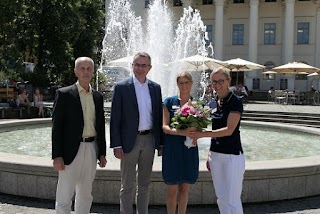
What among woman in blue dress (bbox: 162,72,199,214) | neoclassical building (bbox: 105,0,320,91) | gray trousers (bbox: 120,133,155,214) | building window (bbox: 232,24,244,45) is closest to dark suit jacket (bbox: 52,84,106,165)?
gray trousers (bbox: 120,133,155,214)

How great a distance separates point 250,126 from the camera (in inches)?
564

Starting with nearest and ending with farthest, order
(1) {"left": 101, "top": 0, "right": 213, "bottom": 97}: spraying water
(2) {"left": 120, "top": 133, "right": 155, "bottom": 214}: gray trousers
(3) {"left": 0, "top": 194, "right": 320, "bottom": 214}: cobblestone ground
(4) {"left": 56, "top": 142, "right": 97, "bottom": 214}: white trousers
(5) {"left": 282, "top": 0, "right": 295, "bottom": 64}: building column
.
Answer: (4) {"left": 56, "top": 142, "right": 97, "bottom": 214}: white trousers, (2) {"left": 120, "top": 133, "right": 155, "bottom": 214}: gray trousers, (3) {"left": 0, "top": 194, "right": 320, "bottom": 214}: cobblestone ground, (1) {"left": 101, "top": 0, "right": 213, "bottom": 97}: spraying water, (5) {"left": 282, "top": 0, "right": 295, "bottom": 64}: building column

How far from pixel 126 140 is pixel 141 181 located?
544mm

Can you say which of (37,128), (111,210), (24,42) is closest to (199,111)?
(111,210)

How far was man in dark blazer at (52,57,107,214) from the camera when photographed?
4441mm

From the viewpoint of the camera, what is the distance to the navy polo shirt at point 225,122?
4.38 metres

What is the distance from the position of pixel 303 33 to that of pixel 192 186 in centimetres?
4303

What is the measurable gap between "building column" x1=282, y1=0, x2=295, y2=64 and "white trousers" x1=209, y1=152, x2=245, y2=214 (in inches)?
1639

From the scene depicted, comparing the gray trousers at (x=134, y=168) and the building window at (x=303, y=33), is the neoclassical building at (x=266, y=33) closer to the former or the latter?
the building window at (x=303, y=33)

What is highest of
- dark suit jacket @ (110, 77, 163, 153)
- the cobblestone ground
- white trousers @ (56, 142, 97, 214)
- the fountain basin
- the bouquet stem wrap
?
dark suit jacket @ (110, 77, 163, 153)

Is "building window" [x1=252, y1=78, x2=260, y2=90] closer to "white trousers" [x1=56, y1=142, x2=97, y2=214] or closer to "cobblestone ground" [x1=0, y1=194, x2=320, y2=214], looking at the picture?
"cobblestone ground" [x1=0, y1=194, x2=320, y2=214]

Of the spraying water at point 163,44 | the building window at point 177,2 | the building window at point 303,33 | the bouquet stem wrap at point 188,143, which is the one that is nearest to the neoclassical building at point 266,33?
the building window at point 303,33

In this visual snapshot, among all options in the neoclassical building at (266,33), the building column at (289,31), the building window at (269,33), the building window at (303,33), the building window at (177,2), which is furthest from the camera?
the building window at (177,2)

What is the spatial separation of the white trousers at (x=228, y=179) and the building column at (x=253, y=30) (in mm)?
41171
